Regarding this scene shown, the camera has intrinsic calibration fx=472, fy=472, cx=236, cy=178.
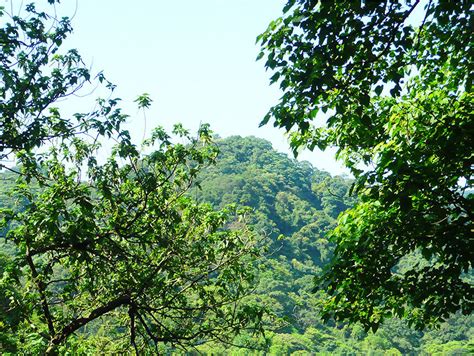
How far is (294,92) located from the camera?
3420mm

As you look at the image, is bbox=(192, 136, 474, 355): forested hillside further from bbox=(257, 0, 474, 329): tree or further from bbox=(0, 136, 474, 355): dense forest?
bbox=(257, 0, 474, 329): tree

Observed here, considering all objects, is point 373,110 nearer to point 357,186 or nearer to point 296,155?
point 296,155

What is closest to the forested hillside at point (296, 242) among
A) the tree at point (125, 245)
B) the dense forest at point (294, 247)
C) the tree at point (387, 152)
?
the dense forest at point (294, 247)

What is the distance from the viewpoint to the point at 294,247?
7406 cm

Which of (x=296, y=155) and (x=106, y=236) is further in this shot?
(x=106, y=236)

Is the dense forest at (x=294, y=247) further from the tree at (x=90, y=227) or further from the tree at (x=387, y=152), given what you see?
the tree at (x=387, y=152)

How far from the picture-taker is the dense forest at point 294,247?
51031 mm

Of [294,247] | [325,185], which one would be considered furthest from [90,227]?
[294,247]

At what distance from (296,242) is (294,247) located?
1.42 m

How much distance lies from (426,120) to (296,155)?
1.31 metres

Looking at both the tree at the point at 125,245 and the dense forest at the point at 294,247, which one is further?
the dense forest at the point at 294,247

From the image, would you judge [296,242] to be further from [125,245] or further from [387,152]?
[387,152]

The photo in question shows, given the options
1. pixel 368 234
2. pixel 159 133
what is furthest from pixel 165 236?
pixel 368 234

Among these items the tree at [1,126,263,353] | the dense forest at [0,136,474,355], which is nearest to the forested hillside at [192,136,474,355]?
the dense forest at [0,136,474,355]
